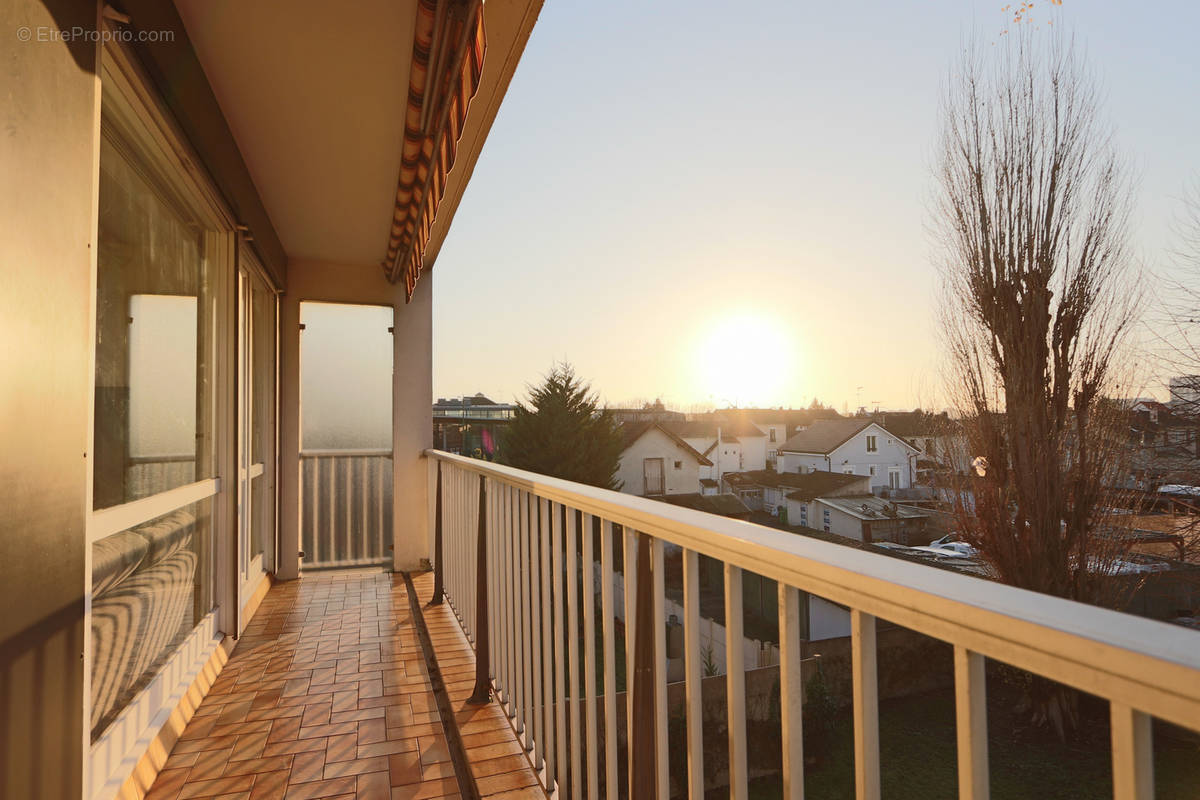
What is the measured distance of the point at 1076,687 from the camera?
1.33 ft

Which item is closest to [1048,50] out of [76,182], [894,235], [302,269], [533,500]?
[894,235]

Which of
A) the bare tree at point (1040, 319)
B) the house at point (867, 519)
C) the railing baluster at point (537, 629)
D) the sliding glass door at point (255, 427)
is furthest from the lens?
the house at point (867, 519)

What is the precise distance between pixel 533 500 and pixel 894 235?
13343 millimetres

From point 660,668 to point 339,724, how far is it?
Answer: 1.85 m

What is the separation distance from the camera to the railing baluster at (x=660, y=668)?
3.51ft

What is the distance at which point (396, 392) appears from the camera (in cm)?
500

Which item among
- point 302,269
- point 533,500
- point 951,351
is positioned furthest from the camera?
point 951,351

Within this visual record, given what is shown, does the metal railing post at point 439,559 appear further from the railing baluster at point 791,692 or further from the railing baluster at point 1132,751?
the railing baluster at point 1132,751

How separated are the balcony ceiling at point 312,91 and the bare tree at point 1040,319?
309 inches

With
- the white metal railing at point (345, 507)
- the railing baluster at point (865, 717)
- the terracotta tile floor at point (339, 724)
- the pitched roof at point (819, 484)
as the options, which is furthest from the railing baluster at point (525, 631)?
the pitched roof at point (819, 484)

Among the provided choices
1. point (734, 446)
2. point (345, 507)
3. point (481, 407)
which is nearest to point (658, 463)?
point (734, 446)

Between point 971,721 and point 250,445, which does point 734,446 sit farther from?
point 971,721

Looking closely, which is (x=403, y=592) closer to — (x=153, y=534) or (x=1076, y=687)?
(x=153, y=534)

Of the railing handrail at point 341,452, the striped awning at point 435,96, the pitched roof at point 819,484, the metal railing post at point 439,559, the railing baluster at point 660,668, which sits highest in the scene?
the striped awning at point 435,96
